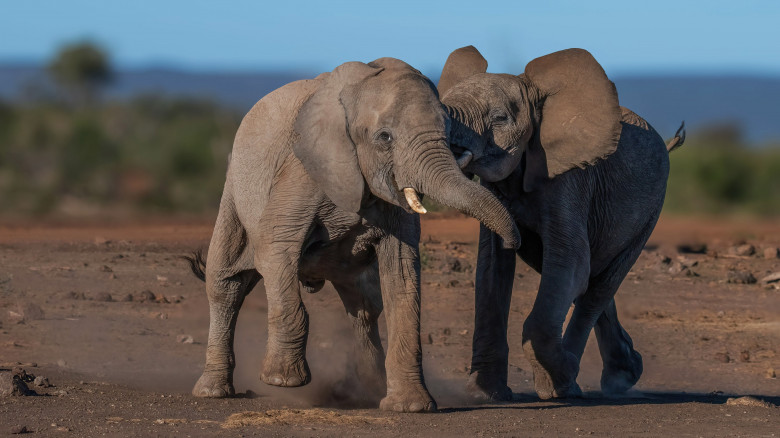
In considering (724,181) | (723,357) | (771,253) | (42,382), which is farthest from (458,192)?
(724,181)

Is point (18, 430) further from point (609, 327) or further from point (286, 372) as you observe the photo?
point (609, 327)

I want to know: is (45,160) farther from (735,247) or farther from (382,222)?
(735,247)

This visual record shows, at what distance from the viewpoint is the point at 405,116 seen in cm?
704

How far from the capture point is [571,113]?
27.7 ft

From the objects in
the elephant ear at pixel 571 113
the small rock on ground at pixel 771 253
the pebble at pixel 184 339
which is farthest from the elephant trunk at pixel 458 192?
the small rock on ground at pixel 771 253

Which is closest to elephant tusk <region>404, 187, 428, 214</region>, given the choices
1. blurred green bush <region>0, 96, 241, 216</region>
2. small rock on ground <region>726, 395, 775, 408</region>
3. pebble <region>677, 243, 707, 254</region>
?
small rock on ground <region>726, 395, 775, 408</region>

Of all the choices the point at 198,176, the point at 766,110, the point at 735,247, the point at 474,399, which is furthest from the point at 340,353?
the point at 766,110

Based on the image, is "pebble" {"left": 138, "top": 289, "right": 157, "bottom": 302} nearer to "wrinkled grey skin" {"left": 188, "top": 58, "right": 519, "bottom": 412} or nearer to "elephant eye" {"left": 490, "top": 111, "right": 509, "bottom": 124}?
"wrinkled grey skin" {"left": 188, "top": 58, "right": 519, "bottom": 412}

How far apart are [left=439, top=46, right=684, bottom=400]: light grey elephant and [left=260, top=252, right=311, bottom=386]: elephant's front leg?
1075mm

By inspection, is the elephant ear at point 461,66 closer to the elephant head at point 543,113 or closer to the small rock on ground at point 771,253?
the elephant head at point 543,113

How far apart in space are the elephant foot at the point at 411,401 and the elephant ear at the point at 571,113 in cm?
157

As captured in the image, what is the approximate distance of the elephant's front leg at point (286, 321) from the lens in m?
7.49

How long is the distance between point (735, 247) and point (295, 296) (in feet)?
29.8

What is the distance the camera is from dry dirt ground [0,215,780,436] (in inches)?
284
